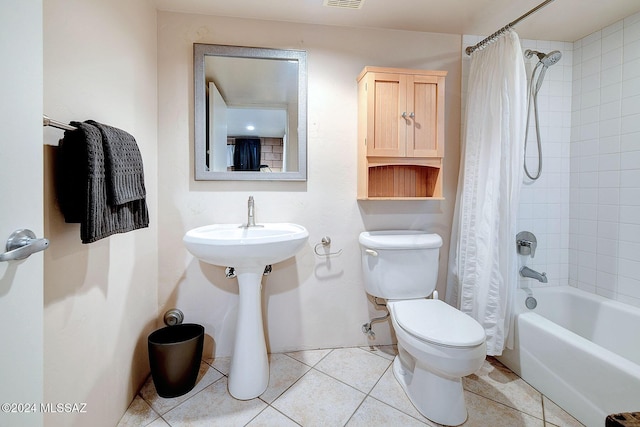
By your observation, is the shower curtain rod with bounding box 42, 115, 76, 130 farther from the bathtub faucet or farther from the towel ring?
the bathtub faucet

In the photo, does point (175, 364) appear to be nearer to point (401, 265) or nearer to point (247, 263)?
point (247, 263)

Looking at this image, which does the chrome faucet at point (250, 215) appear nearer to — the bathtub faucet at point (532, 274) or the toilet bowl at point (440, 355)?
the toilet bowl at point (440, 355)

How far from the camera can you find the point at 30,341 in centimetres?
62

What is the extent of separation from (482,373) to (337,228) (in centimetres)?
118

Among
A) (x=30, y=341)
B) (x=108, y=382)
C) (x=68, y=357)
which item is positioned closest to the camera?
(x=30, y=341)

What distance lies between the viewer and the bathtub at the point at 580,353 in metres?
1.17

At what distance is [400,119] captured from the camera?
5.39 feet

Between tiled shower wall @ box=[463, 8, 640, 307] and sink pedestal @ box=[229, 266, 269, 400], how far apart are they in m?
1.79

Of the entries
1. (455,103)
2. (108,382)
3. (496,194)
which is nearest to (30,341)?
(108,382)

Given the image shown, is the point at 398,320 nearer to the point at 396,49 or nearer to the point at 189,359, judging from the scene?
the point at 189,359

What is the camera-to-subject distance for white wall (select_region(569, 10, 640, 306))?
1644 millimetres

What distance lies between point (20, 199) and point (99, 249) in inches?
22.4

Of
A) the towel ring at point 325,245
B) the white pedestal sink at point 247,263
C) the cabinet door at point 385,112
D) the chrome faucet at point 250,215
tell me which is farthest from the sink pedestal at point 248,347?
the cabinet door at point 385,112

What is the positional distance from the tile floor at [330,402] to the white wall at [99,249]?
301mm
